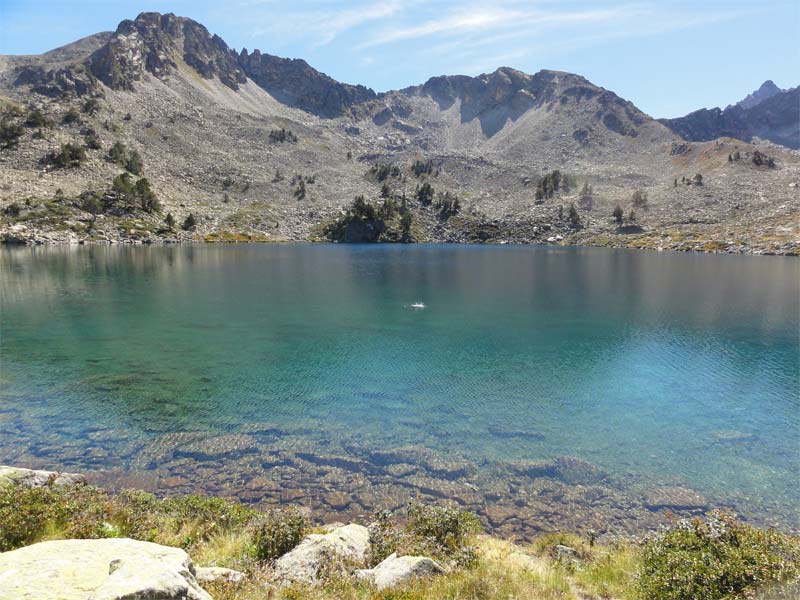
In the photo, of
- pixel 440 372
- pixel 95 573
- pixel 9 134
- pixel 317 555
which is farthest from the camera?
pixel 9 134

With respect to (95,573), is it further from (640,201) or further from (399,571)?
(640,201)

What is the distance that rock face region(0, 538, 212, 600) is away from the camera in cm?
592

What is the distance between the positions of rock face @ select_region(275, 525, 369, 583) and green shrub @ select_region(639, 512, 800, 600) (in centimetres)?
679

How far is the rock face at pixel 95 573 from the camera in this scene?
19.4 ft

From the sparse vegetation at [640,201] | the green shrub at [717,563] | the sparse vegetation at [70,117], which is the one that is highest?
the sparse vegetation at [70,117]

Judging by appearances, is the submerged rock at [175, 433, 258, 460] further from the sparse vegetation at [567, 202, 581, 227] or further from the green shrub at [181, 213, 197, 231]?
the sparse vegetation at [567, 202, 581, 227]

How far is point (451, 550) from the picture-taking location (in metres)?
12.9

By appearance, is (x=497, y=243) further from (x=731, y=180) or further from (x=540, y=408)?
(x=540, y=408)

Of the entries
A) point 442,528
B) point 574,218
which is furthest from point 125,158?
point 442,528

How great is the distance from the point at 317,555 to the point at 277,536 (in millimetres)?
1642

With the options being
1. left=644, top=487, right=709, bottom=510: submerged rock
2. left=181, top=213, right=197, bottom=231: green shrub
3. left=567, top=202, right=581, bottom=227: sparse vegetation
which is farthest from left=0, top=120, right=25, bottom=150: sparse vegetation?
left=644, top=487, right=709, bottom=510: submerged rock

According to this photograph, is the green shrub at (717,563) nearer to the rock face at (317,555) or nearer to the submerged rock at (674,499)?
the rock face at (317,555)

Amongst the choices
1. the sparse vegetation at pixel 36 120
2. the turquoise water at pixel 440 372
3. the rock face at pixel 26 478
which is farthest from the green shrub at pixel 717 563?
the sparse vegetation at pixel 36 120

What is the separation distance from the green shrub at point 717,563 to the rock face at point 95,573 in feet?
30.2
